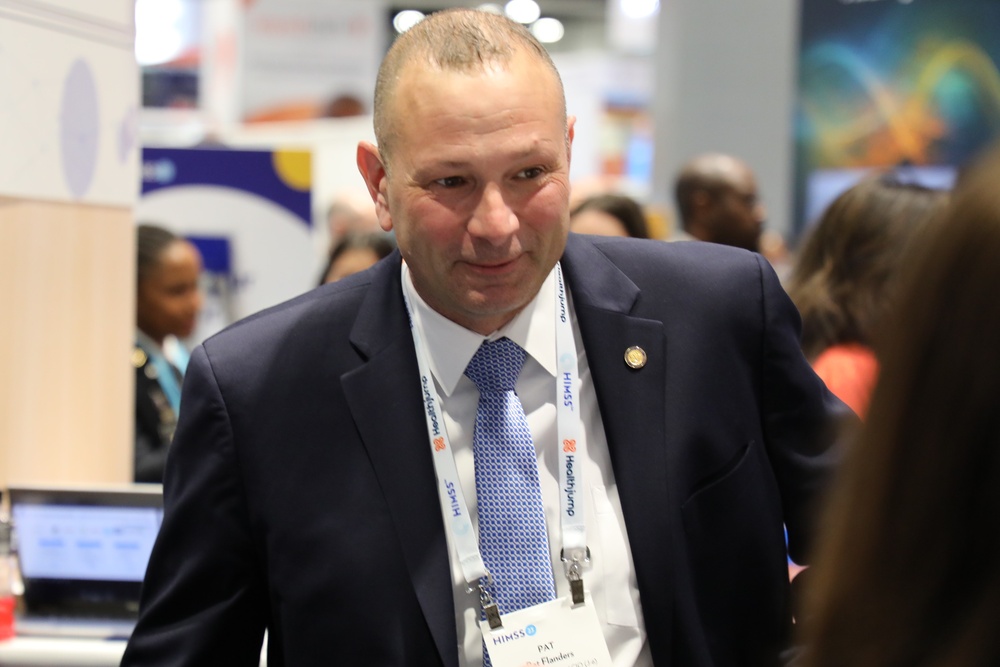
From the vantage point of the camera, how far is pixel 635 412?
6.10 ft

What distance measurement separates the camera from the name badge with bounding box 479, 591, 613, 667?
179 centimetres

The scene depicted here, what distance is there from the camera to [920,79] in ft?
21.3

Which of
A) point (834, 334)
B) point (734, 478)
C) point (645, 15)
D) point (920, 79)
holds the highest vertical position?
point (645, 15)

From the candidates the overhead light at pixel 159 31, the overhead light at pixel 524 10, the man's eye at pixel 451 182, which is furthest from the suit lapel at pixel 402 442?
the overhead light at pixel 524 10

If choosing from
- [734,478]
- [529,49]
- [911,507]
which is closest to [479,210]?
[529,49]

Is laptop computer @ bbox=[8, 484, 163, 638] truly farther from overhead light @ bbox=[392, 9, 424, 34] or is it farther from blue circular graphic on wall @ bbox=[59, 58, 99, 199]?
overhead light @ bbox=[392, 9, 424, 34]

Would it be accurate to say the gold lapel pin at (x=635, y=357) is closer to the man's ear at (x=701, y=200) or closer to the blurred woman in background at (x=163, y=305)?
the blurred woman in background at (x=163, y=305)

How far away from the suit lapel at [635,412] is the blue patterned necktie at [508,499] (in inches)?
5.1

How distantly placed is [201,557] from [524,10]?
738 inches

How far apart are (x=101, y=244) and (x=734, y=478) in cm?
213

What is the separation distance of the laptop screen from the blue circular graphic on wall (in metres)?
0.85

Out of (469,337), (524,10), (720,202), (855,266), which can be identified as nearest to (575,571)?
(469,337)

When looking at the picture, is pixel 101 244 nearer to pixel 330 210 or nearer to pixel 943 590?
pixel 943 590

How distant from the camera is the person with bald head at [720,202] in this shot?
17.4ft
